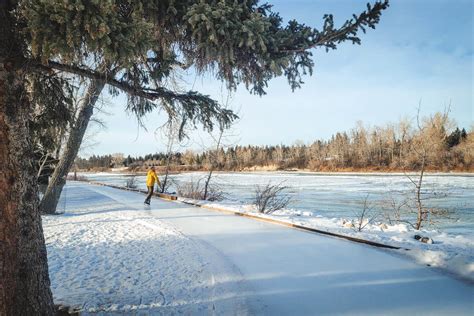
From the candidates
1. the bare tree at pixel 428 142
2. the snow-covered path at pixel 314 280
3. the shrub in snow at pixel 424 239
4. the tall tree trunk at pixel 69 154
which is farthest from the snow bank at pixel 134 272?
the bare tree at pixel 428 142

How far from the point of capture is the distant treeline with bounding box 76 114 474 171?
10.2 m

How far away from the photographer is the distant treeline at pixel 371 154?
10211 mm

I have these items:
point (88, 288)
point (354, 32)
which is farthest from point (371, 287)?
point (88, 288)

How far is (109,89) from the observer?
21.3 ft

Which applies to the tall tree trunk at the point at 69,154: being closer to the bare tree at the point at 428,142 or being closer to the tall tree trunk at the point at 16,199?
the tall tree trunk at the point at 16,199

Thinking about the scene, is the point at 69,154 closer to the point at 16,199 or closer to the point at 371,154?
the point at 16,199

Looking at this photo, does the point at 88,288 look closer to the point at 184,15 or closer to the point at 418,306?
Answer: the point at 184,15

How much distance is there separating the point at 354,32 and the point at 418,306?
3.33 m

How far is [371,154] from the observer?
7100cm

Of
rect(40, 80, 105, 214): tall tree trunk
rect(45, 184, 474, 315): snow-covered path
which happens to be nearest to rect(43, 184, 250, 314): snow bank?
rect(45, 184, 474, 315): snow-covered path

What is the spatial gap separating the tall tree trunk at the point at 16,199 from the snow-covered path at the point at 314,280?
1.40m

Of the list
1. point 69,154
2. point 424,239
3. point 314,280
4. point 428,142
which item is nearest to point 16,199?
point 314,280

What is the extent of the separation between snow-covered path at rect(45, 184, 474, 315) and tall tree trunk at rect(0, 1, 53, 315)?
1.40 meters

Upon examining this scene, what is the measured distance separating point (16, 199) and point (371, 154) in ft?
247
